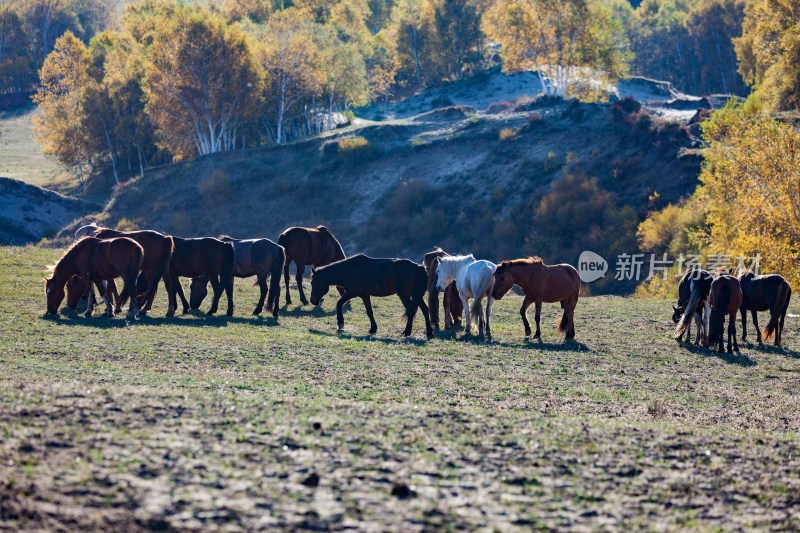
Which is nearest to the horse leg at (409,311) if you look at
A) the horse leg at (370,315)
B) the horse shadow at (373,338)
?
the horse shadow at (373,338)

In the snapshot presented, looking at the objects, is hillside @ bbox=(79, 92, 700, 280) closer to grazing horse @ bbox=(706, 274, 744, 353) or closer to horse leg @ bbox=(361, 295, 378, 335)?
grazing horse @ bbox=(706, 274, 744, 353)

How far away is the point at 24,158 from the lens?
101938mm

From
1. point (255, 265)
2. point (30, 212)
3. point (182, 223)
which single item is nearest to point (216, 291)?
point (255, 265)

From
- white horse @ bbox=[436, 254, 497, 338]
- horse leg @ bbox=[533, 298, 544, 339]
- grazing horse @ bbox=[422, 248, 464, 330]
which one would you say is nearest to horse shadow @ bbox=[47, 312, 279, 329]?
grazing horse @ bbox=[422, 248, 464, 330]

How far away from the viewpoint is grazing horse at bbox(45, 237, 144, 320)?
2328 centimetres

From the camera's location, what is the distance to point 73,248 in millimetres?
23734

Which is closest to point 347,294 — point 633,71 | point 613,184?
point 613,184

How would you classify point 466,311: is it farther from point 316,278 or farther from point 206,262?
point 206,262

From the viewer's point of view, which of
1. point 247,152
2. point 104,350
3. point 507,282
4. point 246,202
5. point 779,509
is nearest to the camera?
point 779,509

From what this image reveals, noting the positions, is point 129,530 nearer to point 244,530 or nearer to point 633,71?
point 244,530

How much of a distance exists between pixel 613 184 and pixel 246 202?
2729cm

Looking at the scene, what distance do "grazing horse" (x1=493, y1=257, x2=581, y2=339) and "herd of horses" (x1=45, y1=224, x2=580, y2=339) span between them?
25 millimetres

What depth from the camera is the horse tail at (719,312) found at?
2283cm

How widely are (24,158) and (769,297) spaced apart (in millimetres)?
92689
